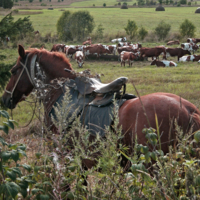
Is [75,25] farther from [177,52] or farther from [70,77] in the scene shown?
[70,77]

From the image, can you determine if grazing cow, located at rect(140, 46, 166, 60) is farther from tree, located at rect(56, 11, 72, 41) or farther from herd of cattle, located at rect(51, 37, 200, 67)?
tree, located at rect(56, 11, 72, 41)

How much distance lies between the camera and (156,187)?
5.05 feet

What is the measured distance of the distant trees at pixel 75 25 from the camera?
30109 mm

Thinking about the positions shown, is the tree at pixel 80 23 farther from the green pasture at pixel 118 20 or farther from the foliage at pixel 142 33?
the foliage at pixel 142 33

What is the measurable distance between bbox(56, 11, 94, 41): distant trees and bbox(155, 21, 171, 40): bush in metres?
7.86

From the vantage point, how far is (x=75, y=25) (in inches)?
1193

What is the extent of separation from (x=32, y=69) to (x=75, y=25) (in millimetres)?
27858

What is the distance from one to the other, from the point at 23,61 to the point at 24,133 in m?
2.22

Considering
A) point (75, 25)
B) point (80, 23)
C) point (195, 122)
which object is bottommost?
point (195, 122)

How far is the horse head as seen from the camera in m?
3.79

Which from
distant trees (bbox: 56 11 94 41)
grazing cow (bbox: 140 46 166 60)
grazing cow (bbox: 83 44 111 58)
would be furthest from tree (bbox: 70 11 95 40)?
grazing cow (bbox: 140 46 166 60)

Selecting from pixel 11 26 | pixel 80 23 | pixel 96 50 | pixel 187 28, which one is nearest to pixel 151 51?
pixel 96 50

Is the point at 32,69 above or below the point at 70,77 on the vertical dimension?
above

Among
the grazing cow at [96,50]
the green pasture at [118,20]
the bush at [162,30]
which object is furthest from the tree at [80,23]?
the grazing cow at [96,50]
